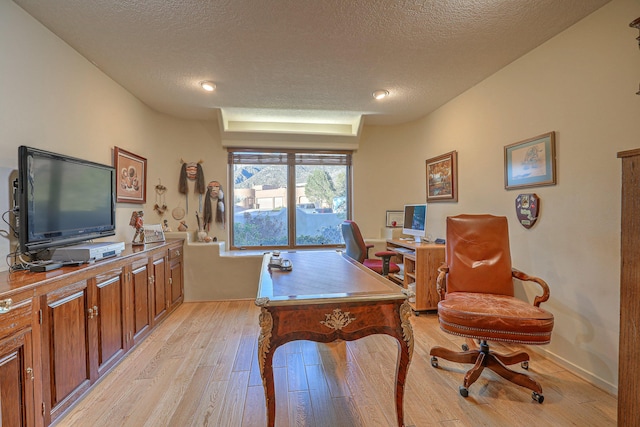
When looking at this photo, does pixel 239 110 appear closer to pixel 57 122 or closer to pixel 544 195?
pixel 57 122

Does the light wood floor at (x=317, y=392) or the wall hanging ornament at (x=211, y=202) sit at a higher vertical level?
the wall hanging ornament at (x=211, y=202)

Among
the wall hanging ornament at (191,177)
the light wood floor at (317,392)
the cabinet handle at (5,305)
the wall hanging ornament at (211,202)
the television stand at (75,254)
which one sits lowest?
the light wood floor at (317,392)

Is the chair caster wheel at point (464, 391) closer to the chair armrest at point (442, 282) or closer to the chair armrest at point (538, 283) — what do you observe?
the chair armrest at point (442, 282)

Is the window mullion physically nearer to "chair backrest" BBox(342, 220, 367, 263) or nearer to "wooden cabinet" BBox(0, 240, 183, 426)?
"chair backrest" BBox(342, 220, 367, 263)

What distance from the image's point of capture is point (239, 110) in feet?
12.2

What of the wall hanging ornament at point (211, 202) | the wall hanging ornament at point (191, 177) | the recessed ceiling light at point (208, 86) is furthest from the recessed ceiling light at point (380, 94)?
the wall hanging ornament at point (191, 177)

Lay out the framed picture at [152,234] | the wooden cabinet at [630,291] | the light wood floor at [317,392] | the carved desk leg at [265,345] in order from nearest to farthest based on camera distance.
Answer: the wooden cabinet at [630,291] < the carved desk leg at [265,345] < the light wood floor at [317,392] < the framed picture at [152,234]

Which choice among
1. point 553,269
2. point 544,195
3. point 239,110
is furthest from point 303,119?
point 553,269

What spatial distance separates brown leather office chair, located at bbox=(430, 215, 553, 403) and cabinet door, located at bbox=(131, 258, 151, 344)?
8.17 ft

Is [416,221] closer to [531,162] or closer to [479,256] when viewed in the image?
[479,256]

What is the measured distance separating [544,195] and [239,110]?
345 cm

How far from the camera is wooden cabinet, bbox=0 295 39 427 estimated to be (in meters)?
1.26

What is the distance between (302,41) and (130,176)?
2.39m

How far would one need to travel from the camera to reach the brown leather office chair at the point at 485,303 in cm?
173
